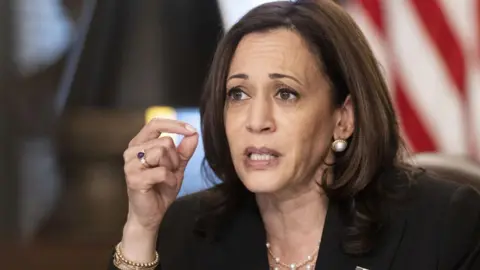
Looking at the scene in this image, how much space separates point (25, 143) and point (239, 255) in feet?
3.43

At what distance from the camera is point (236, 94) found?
1232mm

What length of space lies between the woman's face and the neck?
0.08m

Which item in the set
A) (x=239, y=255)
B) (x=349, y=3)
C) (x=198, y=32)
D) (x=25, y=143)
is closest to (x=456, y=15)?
(x=349, y=3)

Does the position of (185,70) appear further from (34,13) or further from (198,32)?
(34,13)

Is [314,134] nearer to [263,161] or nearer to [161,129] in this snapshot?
[263,161]

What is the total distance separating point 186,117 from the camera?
2113mm

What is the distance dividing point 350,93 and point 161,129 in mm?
368

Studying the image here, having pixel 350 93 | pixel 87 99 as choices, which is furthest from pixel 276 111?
pixel 87 99

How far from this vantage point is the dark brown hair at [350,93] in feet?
4.02

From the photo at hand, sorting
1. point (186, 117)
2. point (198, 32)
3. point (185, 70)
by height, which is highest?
point (198, 32)

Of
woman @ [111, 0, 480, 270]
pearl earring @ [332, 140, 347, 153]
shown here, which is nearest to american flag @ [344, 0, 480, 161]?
woman @ [111, 0, 480, 270]

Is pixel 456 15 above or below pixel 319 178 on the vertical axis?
above

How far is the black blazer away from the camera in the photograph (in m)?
1.20

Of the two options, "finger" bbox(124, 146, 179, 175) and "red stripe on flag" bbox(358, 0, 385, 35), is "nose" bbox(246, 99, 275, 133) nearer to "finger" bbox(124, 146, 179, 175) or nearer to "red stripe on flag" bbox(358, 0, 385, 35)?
"finger" bbox(124, 146, 179, 175)
